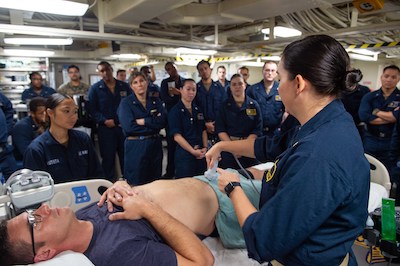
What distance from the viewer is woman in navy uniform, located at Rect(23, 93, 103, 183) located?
2.01m

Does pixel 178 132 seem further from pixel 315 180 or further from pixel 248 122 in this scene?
pixel 315 180

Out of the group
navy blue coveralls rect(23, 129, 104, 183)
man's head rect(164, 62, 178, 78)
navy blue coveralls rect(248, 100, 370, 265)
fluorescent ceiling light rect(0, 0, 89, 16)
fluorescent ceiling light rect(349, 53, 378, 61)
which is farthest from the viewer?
fluorescent ceiling light rect(349, 53, 378, 61)

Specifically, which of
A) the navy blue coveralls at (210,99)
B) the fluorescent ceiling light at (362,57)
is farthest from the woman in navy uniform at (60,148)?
the fluorescent ceiling light at (362,57)

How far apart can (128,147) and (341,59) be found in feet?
8.87

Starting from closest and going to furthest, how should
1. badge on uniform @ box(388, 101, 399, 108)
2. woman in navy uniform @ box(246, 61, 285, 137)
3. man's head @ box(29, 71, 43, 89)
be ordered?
badge on uniform @ box(388, 101, 399, 108) < woman in navy uniform @ box(246, 61, 285, 137) < man's head @ box(29, 71, 43, 89)

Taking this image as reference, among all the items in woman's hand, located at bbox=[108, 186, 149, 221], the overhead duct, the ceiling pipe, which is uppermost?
the overhead duct

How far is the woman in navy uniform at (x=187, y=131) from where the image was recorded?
3312 millimetres

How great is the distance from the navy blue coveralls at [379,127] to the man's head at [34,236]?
137 inches

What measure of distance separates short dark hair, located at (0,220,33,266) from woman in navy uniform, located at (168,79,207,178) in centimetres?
220

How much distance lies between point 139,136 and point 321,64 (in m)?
2.59

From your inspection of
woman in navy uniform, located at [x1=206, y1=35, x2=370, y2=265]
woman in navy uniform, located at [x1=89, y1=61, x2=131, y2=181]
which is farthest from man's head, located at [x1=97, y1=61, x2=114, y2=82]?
woman in navy uniform, located at [x1=206, y1=35, x2=370, y2=265]

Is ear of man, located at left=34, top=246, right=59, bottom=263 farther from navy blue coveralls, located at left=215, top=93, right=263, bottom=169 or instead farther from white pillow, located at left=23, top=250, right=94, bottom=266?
navy blue coveralls, located at left=215, top=93, right=263, bottom=169

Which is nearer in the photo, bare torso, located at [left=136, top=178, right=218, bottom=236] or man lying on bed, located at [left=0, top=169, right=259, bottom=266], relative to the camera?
man lying on bed, located at [left=0, top=169, right=259, bottom=266]

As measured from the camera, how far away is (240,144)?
1.75m
